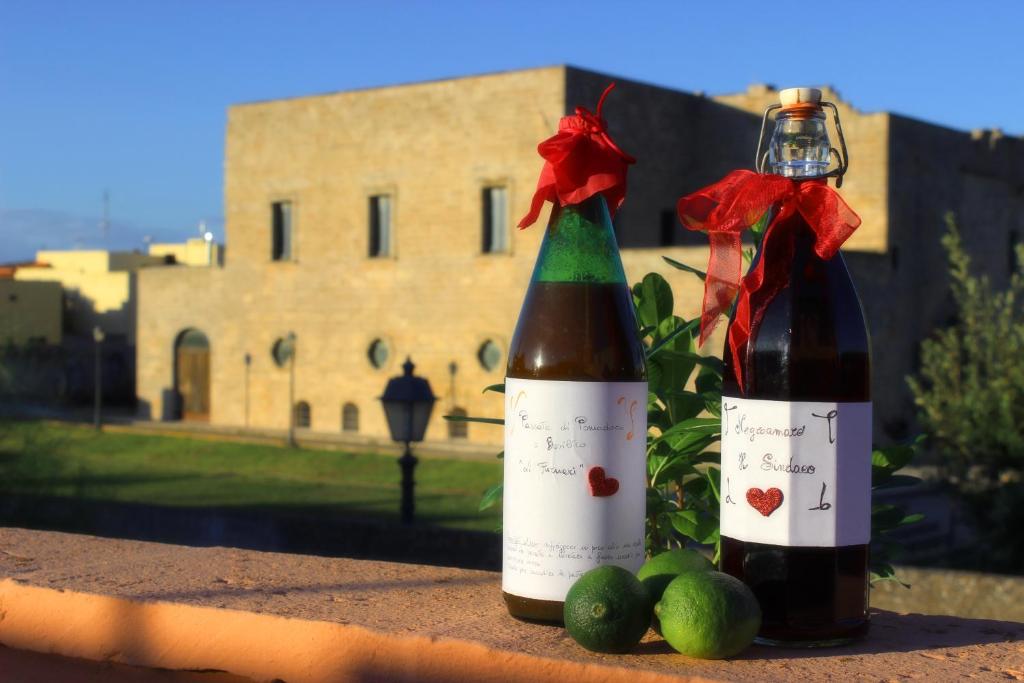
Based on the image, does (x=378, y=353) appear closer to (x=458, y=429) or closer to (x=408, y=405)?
(x=458, y=429)

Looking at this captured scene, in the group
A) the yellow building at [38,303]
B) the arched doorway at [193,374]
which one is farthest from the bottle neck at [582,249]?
the yellow building at [38,303]

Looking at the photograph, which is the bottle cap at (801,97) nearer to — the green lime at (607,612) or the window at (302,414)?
the green lime at (607,612)

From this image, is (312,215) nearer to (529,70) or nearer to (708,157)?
(529,70)

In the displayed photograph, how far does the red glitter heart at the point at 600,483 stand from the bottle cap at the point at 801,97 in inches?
19.0

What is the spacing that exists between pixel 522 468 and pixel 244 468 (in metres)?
22.2

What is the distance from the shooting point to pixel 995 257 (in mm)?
28078

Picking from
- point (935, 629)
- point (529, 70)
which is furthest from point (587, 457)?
point (529, 70)

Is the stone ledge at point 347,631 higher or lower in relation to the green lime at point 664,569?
lower

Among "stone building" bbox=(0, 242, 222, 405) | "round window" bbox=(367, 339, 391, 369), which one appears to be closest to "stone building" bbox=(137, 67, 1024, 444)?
"round window" bbox=(367, 339, 391, 369)

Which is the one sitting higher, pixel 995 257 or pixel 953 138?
pixel 953 138

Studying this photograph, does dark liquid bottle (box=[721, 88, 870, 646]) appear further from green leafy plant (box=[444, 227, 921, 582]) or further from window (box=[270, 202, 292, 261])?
window (box=[270, 202, 292, 261])

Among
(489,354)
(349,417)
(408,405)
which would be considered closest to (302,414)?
(349,417)

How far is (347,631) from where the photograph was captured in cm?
147

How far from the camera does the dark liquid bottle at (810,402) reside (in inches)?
56.2
